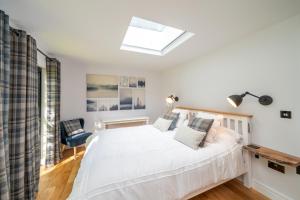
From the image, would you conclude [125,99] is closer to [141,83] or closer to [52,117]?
[141,83]

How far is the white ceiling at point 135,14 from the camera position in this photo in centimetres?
135

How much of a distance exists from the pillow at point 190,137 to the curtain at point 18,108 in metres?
2.00

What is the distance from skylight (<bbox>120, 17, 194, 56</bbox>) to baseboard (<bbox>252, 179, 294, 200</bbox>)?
2433mm

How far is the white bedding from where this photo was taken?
1177 mm

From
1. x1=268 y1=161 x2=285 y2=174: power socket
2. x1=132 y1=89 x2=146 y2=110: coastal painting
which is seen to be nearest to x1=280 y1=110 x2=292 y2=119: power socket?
x1=268 y1=161 x2=285 y2=174: power socket

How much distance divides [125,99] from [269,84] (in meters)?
3.37

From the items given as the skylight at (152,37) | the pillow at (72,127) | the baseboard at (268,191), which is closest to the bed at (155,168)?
the baseboard at (268,191)

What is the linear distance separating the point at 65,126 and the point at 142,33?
2675 millimetres

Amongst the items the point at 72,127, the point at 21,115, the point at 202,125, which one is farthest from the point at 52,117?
the point at 202,125

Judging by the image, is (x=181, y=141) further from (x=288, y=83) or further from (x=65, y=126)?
(x=65, y=126)

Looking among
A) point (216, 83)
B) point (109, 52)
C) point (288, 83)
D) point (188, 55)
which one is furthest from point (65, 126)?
point (288, 83)

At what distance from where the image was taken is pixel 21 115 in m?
1.48

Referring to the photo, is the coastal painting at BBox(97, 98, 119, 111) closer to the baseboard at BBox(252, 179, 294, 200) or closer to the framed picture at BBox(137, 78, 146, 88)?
the framed picture at BBox(137, 78, 146, 88)

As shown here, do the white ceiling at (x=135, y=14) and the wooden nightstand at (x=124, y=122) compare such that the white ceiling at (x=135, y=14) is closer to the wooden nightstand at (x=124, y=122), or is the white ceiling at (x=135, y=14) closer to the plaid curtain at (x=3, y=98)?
the plaid curtain at (x=3, y=98)
